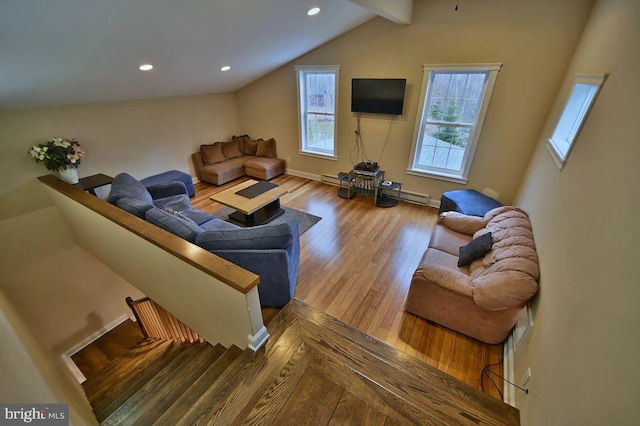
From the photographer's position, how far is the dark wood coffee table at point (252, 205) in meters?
3.40

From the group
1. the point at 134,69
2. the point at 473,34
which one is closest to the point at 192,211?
the point at 134,69

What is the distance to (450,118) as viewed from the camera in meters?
3.69

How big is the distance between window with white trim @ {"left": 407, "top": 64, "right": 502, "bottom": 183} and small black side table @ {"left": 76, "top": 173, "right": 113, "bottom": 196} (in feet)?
15.2

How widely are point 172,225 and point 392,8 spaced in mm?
3286

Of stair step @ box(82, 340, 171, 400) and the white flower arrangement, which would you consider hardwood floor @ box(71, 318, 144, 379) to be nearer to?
stair step @ box(82, 340, 171, 400)

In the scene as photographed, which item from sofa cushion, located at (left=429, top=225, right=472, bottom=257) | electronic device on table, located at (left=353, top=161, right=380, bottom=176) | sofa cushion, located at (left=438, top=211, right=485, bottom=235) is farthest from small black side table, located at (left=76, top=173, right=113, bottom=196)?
sofa cushion, located at (left=438, top=211, right=485, bottom=235)

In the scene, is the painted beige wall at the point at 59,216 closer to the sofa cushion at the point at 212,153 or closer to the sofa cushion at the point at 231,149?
the sofa cushion at the point at 212,153

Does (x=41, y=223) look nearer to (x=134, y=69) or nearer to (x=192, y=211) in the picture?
(x=192, y=211)

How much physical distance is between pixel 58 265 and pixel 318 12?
4893 mm

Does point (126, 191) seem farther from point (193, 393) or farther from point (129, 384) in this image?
point (193, 393)

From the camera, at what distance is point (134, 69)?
2875 mm

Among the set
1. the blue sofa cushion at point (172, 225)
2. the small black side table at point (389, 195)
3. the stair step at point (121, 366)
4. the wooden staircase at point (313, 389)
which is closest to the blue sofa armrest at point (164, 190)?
the blue sofa cushion at point (172, 225)

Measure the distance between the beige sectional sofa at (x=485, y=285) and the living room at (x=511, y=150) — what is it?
11 centimetres
